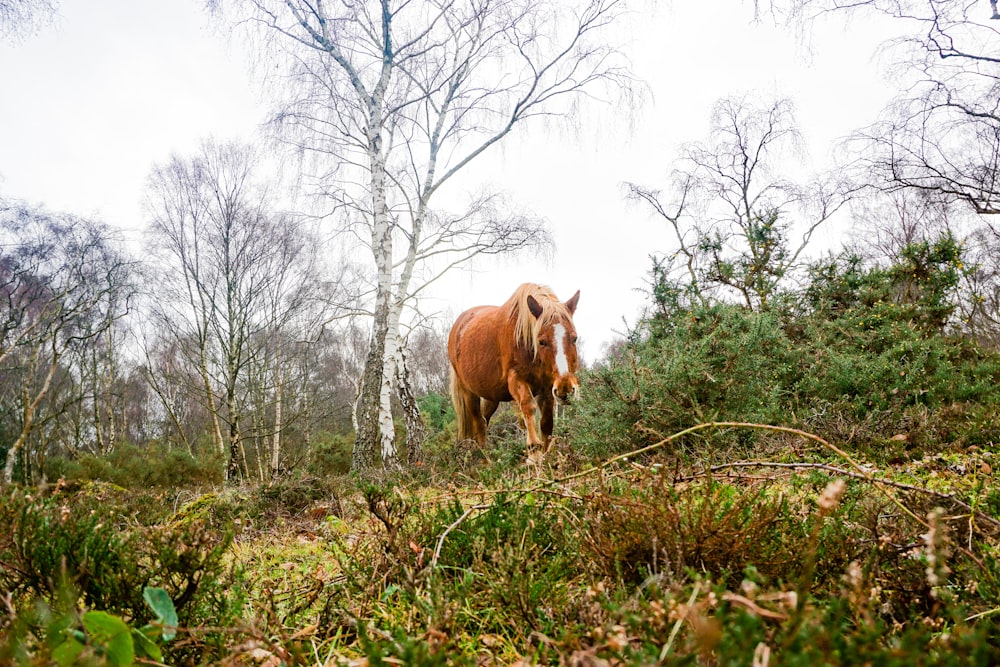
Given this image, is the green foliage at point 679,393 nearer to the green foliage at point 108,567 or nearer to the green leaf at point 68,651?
the green foliage at point 108,567

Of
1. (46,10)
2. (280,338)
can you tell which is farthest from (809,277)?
(280,338)

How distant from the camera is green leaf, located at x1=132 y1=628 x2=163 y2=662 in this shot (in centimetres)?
94

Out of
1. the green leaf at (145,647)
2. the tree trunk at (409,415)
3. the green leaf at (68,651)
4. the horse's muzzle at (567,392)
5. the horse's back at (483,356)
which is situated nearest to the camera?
the green leaf at (68,651)

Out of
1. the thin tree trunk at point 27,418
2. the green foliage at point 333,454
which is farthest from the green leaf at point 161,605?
the green foliage at point 333,454

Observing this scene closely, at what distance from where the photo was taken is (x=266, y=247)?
1511 centimetres

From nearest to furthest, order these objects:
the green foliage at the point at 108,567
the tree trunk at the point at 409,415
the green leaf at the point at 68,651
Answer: the green leaf at the point at 68,651
the green foliage at the point at 108,567
the tree trunk at the point at 409,415

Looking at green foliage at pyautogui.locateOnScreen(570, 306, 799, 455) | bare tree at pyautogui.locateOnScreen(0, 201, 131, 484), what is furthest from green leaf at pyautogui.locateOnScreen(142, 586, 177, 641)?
bare tree at pyautogui.locateOnScreen(0, 201, 131, 484)

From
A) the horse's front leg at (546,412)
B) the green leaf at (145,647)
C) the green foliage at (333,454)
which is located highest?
the horse's front leg at (546,412)

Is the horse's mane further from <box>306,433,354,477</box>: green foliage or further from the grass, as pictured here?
<box>306,433,354,477</box>: green foliage

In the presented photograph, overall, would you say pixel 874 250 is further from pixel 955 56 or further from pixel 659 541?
pixel 659 541

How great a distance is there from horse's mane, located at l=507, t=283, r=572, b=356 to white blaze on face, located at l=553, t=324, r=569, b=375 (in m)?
0.12

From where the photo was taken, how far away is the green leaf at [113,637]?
31.2 inches

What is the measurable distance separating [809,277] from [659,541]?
11.8m

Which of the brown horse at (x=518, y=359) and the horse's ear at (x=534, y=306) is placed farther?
the horse's ear at (x=534, y=306)
